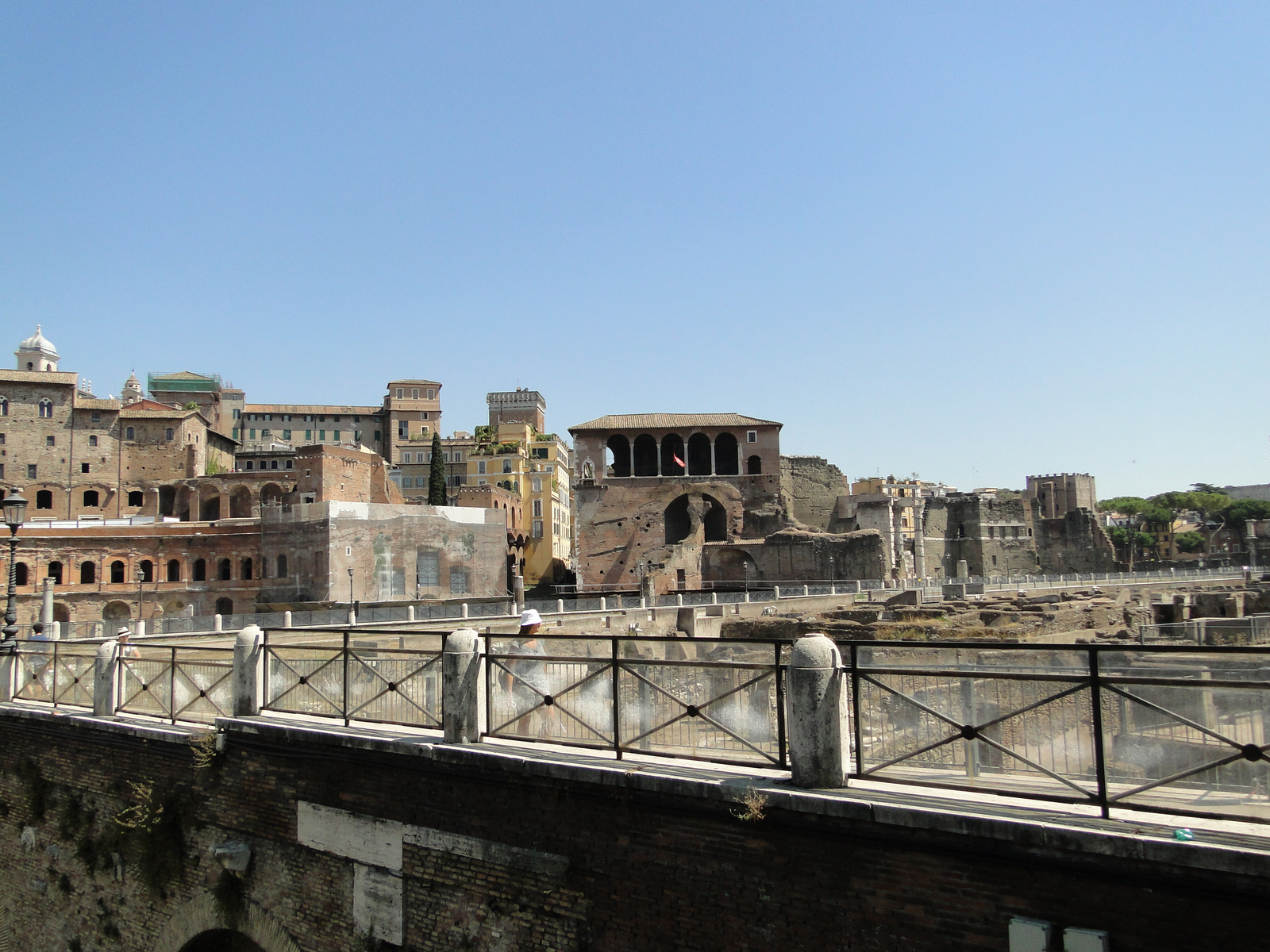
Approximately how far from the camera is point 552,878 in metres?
6.55

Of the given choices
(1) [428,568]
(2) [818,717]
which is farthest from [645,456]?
(2) [818,717]

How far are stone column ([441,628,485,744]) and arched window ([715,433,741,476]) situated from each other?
52434 mm

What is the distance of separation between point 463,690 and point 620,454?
51876 mm

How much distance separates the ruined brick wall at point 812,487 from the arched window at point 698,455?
17.3 feet

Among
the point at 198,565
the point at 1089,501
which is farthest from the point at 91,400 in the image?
the point at 1089,501

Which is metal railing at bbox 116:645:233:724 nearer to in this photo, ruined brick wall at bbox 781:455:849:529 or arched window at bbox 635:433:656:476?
arched window at bbox 635:433:656:476

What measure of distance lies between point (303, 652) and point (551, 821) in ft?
15.9

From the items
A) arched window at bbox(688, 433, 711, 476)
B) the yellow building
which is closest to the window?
arched window at bbox(688, 433, 711, 476)

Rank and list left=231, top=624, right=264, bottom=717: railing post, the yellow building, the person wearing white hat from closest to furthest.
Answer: the person wearing white hat → left=231, top=624, right=264, bottom=717: railing post → the yellow building

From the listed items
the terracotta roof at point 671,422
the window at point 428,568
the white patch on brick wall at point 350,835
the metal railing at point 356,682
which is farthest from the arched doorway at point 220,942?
the terracotta roof at point 671,422

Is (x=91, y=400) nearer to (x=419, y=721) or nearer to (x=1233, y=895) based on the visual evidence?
(x=419, y=721)

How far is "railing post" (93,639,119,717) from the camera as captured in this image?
1046cm

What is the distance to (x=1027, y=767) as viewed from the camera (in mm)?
5383

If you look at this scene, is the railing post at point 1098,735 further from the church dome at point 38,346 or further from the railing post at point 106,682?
the church dome at point 38,346
